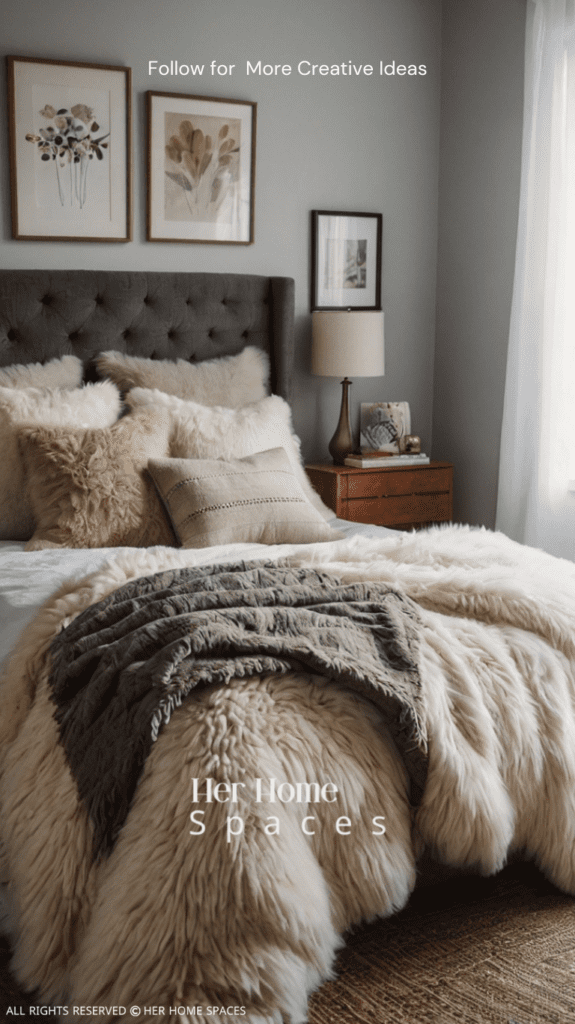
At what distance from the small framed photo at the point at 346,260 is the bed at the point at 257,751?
5.59 ft

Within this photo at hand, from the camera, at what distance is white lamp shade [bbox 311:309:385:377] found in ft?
12.4

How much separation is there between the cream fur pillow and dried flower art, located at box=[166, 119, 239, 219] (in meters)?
1.01

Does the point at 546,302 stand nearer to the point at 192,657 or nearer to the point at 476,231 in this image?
the point at 476,231

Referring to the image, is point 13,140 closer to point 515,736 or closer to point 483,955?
point 515,736

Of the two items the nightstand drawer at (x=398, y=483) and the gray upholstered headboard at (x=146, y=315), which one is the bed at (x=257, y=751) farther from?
the nightstand drawer at (x=398, y=483)

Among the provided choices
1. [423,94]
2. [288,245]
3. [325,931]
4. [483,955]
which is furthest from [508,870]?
[423,94]

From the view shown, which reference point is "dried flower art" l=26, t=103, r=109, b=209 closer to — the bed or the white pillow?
the white pillow

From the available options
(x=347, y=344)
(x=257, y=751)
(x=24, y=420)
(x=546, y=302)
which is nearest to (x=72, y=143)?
(x=24, y=420)

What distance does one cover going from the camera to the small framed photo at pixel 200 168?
11.8ft

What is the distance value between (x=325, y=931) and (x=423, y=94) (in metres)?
3.68

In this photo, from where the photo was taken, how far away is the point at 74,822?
5.37 ft

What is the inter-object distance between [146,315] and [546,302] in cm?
149

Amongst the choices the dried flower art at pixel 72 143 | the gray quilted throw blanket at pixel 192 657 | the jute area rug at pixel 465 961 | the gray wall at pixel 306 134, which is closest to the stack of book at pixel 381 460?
the gray wall at pixel 306 134

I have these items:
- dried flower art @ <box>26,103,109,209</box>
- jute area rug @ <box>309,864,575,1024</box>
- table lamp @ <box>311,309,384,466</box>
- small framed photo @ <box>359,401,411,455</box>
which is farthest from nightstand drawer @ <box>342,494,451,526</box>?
jute area rug @ <box>309,864,575,1024</box>
